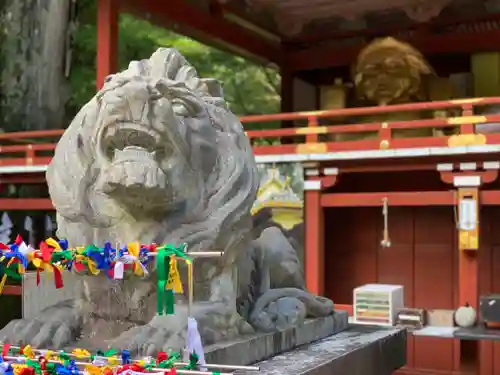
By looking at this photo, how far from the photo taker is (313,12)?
11.1 metres

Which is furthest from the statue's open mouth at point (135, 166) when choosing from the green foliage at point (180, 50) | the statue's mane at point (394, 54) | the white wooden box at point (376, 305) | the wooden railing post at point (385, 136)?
the green foliage at point (180, 50)

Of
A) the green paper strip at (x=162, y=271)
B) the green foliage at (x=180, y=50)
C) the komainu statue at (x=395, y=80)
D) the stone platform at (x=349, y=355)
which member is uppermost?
the green foliage at (x=180, y=50)

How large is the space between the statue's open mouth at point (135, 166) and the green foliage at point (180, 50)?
415 inches

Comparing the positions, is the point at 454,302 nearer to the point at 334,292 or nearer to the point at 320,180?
the point at 334,292

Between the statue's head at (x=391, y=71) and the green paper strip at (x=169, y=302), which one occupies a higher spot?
the statue's head at (x=391, y=71)

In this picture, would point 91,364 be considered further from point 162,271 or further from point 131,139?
point 131,139

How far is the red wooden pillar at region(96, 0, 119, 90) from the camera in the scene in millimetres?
8734

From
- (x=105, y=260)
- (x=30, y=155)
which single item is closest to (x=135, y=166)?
(x=105, y=260)

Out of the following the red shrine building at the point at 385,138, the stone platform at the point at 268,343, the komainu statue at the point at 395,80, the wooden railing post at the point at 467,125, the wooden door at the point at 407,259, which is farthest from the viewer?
the komainu statue at the point at 395,80

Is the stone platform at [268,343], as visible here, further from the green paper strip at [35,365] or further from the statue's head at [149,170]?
the green paper strip at [35,365]

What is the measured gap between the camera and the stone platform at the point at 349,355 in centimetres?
278

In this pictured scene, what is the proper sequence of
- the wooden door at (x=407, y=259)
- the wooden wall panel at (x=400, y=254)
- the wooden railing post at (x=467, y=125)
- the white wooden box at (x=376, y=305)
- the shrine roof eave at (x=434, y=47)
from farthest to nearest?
1. the shrine roof eave at (x=434, y=47)
2. the wooden wall panel at (x=400, y=254)
3. the wooden door at (x=407, y=259)
4. the wooden railing post at (x=467, y=125)
5. the white wooden box at (x=376, y=305)

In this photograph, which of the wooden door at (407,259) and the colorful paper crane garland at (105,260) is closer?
the colorful paper crane garland at (105,260)

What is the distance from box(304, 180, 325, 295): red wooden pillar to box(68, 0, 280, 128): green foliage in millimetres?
6222
